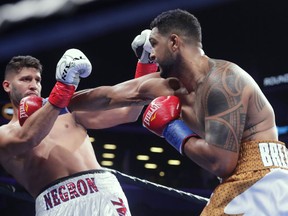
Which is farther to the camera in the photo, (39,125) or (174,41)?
(39,125)

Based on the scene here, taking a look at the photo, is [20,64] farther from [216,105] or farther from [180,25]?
[216,105]

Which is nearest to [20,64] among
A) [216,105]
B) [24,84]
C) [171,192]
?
[24,84]

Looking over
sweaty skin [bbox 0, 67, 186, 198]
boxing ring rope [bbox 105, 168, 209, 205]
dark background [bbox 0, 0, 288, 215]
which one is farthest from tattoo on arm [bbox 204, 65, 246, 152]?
dark background [bbox 0, 0, 288, 215]

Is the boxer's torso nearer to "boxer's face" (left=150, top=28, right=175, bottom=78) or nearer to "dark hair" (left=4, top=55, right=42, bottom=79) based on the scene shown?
"dark hair" (left=4, top=55, right=42, bottom=79)

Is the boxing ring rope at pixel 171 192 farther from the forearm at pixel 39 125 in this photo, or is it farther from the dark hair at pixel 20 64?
the dark hair at pixel 20 64

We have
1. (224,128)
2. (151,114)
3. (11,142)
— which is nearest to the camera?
(224,128)

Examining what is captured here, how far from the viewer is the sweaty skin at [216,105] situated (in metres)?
2.01

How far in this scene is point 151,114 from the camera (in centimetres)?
222

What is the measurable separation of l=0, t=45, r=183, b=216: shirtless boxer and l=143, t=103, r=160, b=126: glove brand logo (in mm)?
295

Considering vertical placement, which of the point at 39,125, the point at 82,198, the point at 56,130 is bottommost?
the point at 82,198

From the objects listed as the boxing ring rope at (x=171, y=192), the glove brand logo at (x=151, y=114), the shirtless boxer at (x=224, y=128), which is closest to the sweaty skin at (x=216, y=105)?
the shirtless boxer at (x=224, y=128)

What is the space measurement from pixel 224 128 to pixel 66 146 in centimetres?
112

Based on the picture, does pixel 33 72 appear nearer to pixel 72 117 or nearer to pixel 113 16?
pixel 72 117

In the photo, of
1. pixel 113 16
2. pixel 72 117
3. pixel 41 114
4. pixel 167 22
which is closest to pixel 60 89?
pixel 41 114
